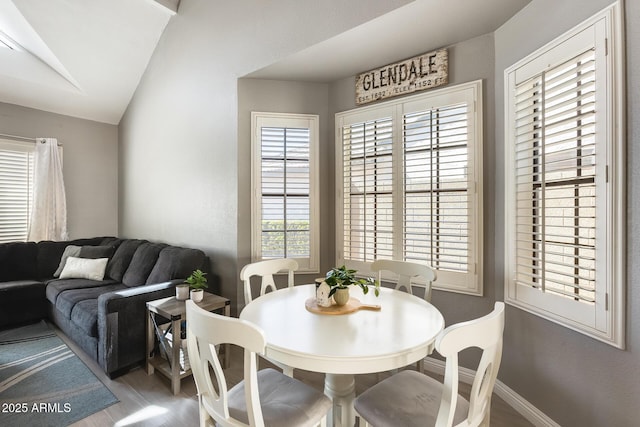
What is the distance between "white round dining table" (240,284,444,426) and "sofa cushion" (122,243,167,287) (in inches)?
77.1

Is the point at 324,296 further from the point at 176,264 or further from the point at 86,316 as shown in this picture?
the point at 86,316

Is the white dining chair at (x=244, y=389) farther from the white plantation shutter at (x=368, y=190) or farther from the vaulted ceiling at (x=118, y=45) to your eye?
the vaulted ceiling at (x=118, y=45)

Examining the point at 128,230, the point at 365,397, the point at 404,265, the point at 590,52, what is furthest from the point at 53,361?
the point at 590,52

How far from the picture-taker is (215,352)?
1.09 meters

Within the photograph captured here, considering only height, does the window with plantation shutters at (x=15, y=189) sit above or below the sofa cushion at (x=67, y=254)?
above

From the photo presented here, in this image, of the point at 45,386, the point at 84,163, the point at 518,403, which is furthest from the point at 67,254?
the point at 518,403

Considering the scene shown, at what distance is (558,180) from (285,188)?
6.72 ft

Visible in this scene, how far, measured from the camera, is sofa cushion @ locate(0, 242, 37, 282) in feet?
10.9

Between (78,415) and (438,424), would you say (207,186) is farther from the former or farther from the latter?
(438,424)

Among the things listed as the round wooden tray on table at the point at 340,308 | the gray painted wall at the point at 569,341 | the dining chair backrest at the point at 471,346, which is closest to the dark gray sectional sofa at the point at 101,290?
the round wooden tray on table at the point at 340,308

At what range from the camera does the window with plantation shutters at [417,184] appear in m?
2.14

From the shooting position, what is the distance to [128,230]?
4430mm

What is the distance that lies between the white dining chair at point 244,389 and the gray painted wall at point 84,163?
4.33m

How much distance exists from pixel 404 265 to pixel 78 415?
231 centimetres
